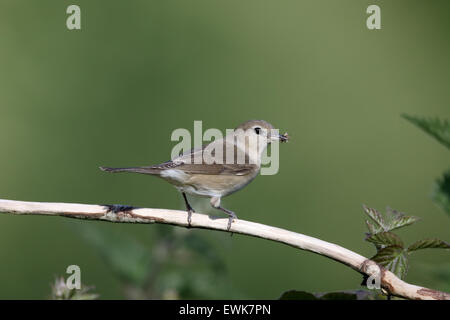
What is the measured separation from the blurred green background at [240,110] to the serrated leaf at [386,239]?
2405mm

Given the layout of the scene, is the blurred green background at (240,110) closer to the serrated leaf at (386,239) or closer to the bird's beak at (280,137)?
the bird's beak at (280,137)

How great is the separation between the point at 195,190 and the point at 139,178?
161 centimetres

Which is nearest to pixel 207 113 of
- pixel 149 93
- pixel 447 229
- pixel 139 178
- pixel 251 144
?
pixel 149 93

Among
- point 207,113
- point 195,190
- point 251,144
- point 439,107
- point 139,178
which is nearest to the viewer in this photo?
point 195,190

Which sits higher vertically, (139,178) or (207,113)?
Result: (207,113)

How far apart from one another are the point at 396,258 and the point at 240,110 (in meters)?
3.14

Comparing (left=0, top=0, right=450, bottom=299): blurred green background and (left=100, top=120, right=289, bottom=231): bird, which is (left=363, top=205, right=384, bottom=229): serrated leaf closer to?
(left=100, top=120, right=289, bottom=231): bird

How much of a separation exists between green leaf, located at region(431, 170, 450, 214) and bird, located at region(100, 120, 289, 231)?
0.82 m

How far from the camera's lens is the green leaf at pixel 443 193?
1.20 meters

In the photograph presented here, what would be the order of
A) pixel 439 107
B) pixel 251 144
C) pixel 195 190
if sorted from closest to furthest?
pixel 195 190 < pixel 251 144 < pixel 439 107

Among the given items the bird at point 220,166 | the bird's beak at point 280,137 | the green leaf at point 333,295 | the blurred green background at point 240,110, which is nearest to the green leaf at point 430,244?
the green leaf at point 333,295

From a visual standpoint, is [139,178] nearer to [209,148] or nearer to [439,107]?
[209,148]

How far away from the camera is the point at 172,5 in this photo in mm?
4504

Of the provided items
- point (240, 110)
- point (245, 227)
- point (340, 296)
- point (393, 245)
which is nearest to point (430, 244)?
point (393, 245)
